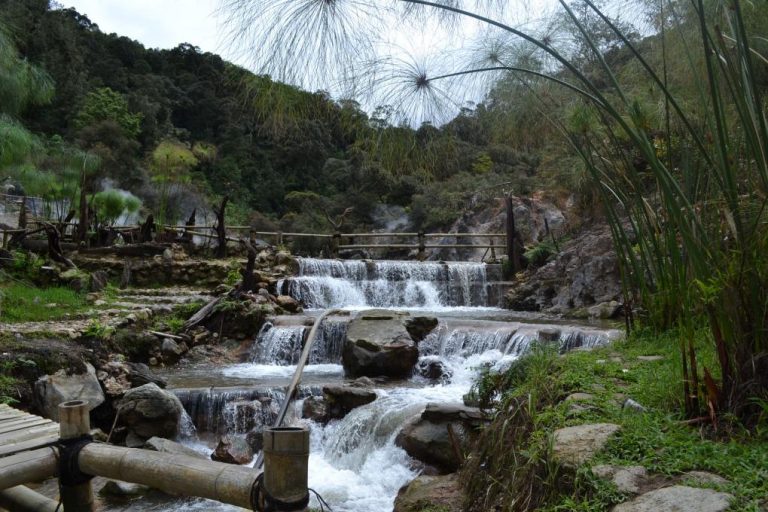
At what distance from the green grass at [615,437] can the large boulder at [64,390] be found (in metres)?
3.96

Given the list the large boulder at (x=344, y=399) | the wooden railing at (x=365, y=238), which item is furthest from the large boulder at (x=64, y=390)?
the wooden railing at (x=365, y=238)

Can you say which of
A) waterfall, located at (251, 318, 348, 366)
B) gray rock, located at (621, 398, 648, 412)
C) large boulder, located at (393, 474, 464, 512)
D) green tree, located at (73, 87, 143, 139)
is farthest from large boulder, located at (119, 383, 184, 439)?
green tree, located at (73, 87, 143, 139)

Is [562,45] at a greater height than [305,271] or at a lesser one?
greater

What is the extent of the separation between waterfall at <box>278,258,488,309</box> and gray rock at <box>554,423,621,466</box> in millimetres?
9486

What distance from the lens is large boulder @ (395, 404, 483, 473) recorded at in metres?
4.16

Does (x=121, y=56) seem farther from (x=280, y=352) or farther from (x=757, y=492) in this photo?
(x=757, y=492)

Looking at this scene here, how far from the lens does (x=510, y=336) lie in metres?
7.82

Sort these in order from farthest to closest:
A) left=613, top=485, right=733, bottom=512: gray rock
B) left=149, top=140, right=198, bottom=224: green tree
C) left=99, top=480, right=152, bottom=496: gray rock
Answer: left=149, top=140, right=198, bottom=224: green tree → left=99, top=480, right=152, bottom=496: gray rock → left=613, top=485, right=733, bottom=512: gray rock

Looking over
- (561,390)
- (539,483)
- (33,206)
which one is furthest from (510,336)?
(33,206)

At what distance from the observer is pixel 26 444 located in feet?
9.26

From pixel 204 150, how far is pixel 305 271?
14.0 m

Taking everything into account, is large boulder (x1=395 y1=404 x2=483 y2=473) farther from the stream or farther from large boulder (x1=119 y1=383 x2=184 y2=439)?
large boulder (x1=119 y1=383 x2=184 y2=439)

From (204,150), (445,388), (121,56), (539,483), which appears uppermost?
(121,56)

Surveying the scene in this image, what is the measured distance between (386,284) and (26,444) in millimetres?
9898
